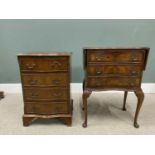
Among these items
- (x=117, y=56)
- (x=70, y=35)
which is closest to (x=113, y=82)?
(x=117, y=56)

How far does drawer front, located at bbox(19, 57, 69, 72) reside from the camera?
181cm

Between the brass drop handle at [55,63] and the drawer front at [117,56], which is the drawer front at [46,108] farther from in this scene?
the drawer front at [117,56]

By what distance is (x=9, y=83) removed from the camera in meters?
2.93

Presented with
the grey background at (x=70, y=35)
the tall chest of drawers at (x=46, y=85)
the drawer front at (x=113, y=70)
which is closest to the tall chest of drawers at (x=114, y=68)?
the drawer front at (x=113, y=70)

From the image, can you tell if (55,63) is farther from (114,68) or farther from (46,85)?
(114,68)

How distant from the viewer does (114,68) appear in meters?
1.89

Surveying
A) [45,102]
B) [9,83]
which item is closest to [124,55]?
[45,102]

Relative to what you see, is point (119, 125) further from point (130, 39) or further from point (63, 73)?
point (130, 39)

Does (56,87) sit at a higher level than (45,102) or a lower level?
higher

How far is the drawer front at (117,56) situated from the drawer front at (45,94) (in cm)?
46

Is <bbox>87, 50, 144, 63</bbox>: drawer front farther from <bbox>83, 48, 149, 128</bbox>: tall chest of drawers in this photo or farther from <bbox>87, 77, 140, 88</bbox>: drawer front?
<bbox>87, 77, 140, 88</bbox>: drawer front

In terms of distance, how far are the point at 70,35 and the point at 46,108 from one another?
1167 mm
